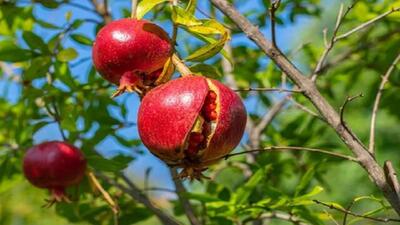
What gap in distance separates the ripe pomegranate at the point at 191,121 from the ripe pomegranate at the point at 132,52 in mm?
112

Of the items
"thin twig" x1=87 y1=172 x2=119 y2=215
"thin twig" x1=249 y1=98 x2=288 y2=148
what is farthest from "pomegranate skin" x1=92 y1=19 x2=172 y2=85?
"thin twig" x1=249 y1=98 x2=288 y2=148

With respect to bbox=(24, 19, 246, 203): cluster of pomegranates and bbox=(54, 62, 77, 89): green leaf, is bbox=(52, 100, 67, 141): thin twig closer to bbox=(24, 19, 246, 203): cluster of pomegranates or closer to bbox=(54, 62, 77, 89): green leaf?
bbox=(54, 62, 77, 89): green leaf

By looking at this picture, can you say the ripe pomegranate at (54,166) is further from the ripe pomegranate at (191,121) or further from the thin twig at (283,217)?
the ripe pomegranate at (191,121)

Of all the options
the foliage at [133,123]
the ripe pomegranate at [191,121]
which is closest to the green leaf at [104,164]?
the foliage at [133,123]

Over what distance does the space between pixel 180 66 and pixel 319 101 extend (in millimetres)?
267

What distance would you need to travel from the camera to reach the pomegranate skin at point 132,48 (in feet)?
3.95

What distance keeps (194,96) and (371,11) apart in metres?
1.35

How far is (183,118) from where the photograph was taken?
3.50 ft

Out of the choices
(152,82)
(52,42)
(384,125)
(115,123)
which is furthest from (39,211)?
(384,125)

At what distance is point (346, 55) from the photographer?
250 centimetres

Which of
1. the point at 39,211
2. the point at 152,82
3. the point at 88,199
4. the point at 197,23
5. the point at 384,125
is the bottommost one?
the point at 384,125

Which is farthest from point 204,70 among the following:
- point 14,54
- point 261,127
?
point 261,127

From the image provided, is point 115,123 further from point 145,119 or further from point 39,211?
point 39,211

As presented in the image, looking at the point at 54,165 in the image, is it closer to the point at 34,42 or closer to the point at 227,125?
the point at 34,42
